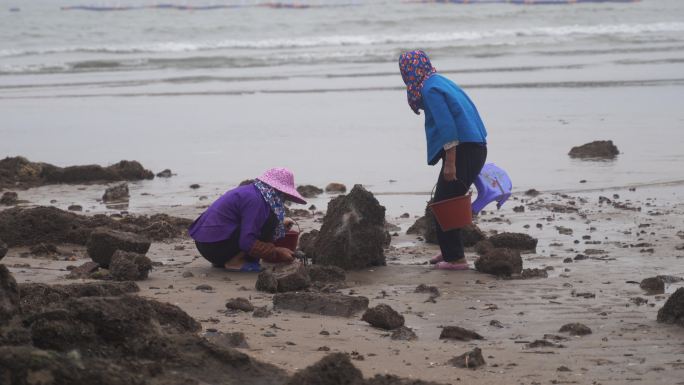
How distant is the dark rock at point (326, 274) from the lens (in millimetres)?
6957

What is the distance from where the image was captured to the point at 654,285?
6.52 meters

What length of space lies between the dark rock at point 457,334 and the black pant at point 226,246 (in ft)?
7.66

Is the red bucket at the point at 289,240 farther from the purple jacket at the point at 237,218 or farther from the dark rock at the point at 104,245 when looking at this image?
the dark rock at the point at 104,245

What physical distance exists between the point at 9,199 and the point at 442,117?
4.86m

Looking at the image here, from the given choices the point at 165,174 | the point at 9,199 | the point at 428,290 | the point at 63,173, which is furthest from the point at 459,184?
the point at 63,173

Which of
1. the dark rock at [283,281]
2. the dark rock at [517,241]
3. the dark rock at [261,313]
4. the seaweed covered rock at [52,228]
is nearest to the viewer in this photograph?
the dark rock at [261,313]

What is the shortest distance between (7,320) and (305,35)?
40.5 meters

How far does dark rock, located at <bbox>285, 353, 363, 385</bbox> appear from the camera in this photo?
4.00 m

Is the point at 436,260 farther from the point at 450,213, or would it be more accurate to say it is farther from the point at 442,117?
the point at 442,117

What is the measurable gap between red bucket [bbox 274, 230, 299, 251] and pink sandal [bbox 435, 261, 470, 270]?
105cm

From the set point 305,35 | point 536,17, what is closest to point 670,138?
point 305,35

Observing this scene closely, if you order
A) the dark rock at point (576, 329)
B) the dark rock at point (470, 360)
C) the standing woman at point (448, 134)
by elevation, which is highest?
the standing woman at point (448, 134)

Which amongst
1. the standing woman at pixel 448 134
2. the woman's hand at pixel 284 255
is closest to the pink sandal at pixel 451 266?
the standing woman at pixel 448 134

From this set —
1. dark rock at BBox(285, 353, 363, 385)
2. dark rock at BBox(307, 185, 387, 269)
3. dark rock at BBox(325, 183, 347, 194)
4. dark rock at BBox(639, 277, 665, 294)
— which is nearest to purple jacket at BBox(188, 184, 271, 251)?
dark rock at BBox(307, 185, 387, 269)
